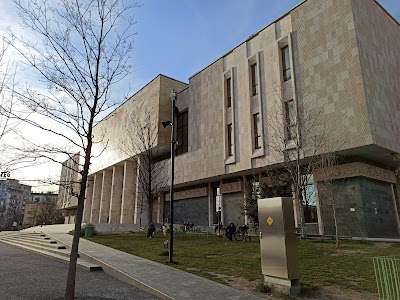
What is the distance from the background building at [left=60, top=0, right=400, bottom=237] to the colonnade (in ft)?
43.9

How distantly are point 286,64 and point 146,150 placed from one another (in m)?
19.4

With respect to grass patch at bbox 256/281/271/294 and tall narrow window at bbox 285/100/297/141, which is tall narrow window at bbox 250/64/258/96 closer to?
tall narrow window at bbox 285/100/297/141

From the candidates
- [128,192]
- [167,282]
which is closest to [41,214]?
[128,192]

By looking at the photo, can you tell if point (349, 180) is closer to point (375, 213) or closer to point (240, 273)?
point (375, 213)

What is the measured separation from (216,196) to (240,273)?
2407 cm

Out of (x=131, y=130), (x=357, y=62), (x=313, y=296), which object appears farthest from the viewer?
(x=131, y=130)

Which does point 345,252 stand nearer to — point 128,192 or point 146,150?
point 146,150

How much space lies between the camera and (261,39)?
2673 cm

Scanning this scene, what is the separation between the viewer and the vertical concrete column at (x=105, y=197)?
48.5 meters

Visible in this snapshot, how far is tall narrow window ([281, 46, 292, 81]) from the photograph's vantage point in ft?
79.9

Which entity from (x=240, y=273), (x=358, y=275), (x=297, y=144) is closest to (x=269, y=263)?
(x=240, y=273)

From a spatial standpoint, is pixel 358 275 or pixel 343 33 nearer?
pixel 358 275

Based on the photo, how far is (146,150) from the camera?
35.7 metres

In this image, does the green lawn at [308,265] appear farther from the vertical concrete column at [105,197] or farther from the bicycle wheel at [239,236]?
the vertical concrete column at [105,197]
